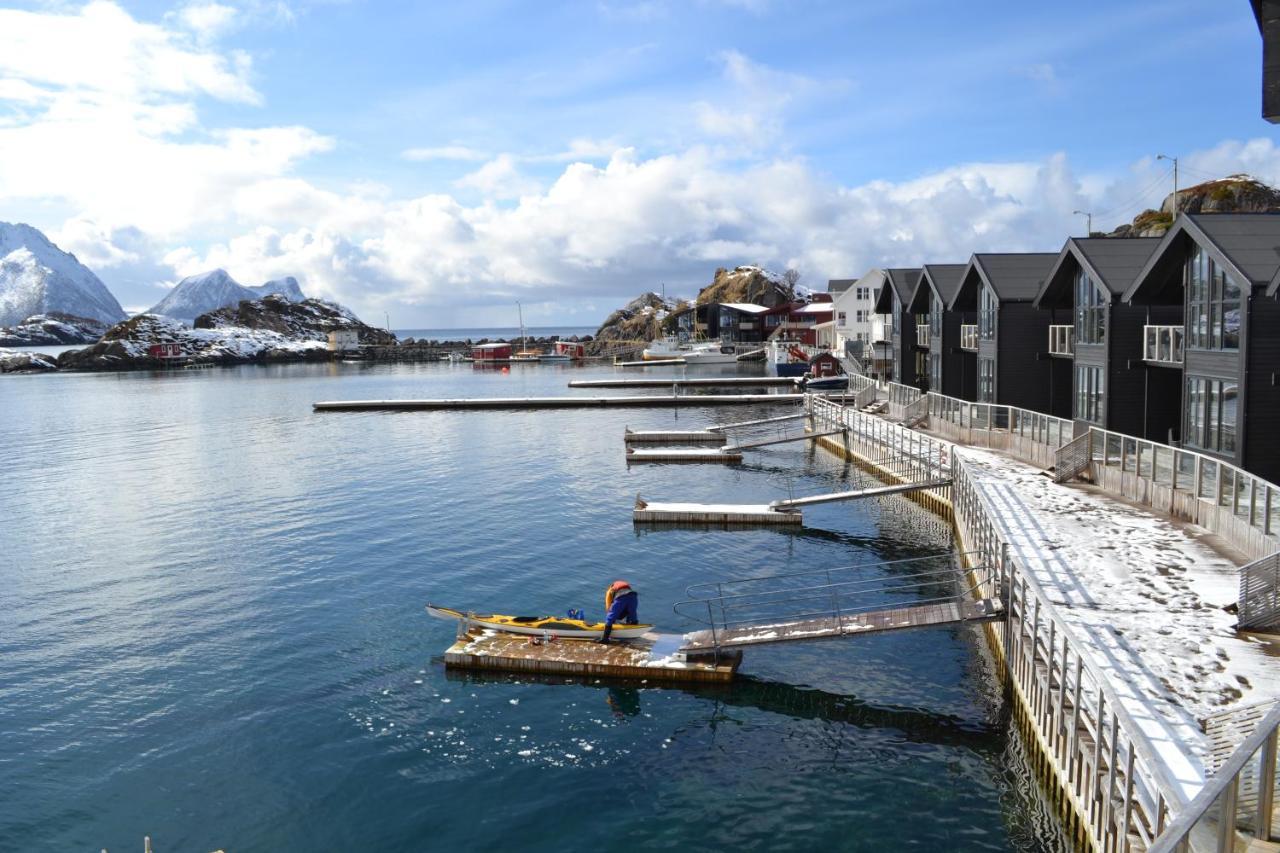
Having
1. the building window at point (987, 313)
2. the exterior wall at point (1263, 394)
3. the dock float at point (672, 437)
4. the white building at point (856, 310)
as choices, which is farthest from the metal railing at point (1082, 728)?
the white building at point (856, 310)

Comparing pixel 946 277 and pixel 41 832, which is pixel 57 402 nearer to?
pixel 946 277

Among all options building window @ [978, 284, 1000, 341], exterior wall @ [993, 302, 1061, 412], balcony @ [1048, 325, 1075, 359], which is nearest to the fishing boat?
balcony @ [1048, 325, 1075, 359]

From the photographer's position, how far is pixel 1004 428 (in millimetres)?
40375

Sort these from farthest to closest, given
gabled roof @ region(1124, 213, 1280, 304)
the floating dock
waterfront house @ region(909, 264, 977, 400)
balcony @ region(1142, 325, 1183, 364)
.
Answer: waterfront house @ region(909, 264, 977, 400)
the floating dock
balcony @ region(1142, 325, 1183, 364)
gabled roof @ region(1124, 213, 1280, 304)

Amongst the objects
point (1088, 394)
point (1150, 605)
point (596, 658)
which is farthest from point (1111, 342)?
point (596, 658)

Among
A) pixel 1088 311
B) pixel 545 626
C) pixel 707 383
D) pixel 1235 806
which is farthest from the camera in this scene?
pixel 707 383

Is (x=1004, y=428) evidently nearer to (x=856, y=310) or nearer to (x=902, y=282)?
(x=902, y=282)

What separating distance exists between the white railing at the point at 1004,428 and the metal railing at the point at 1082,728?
15.7 metres

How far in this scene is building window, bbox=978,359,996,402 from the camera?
4858cm

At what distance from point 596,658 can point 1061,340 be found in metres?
31.8

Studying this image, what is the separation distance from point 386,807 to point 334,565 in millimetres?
16748

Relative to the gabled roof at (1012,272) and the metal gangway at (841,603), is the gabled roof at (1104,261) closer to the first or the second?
the gabled roof at (1012,272)

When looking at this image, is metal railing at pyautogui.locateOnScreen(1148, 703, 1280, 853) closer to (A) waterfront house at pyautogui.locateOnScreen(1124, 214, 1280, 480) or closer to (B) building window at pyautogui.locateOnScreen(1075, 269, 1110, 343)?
(A) waterfront house at pyautogui.locateOnScreen(1124, 214, 1280, 480)

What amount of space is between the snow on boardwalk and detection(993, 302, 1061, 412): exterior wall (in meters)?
17.5
